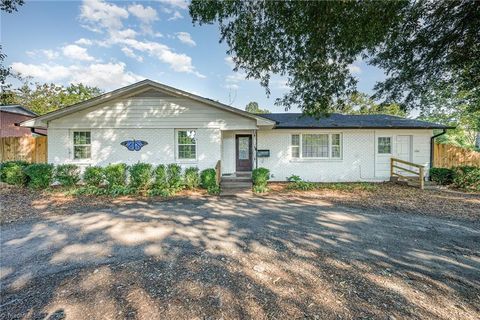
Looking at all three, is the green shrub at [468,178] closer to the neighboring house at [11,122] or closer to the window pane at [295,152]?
the window pane at [295,152]

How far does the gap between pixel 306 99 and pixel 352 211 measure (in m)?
3.86

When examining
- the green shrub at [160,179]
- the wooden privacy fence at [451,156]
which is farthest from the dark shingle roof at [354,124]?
the green shrub at [160,179]

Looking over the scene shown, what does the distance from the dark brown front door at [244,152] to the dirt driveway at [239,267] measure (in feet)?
20.2

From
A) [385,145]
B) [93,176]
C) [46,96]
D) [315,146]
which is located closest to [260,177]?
[315,146]

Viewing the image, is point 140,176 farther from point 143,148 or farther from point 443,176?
point 443,176

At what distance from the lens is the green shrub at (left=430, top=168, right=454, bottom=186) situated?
434 inches

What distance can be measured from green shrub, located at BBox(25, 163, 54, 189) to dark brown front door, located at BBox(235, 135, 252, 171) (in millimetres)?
8376

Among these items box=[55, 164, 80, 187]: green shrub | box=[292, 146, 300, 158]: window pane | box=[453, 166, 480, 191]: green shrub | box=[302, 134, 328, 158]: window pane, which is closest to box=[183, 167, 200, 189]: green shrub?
box=[55, 164, 80, 187]: green shrub

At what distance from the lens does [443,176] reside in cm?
1107

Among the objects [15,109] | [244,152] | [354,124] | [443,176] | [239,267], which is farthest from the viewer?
[15,109]

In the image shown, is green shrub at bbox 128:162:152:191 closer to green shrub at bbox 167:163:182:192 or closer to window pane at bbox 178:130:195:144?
green shrub at bbox 167:163:182:192

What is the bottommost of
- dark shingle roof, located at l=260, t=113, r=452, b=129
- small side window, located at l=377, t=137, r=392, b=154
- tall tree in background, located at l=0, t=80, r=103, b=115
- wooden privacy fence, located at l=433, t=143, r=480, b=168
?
wooden privacy fence, located at l=433, t=143, r=480, b=168

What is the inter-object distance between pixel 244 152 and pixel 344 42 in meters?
7.71

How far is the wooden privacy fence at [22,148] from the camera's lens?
1310 cm
